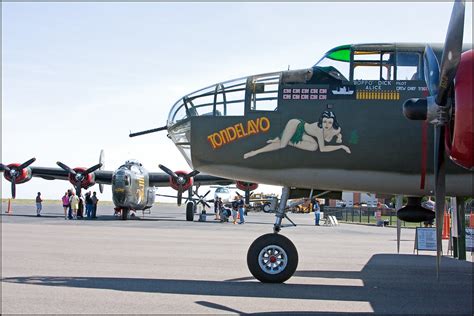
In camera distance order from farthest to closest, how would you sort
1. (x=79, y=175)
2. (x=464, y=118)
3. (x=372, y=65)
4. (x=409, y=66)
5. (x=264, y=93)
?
(x=79, y=175), (x=264, y=93), (x=372, y=65), (x=409, y=66), (x=464, y=118)

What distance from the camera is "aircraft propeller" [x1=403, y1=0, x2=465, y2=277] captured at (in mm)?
7656

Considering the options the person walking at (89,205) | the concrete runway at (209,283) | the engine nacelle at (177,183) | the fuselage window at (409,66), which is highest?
the fuselage window at (409,66)

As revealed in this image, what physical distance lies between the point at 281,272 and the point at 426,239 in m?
8.87

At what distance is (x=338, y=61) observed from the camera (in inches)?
444

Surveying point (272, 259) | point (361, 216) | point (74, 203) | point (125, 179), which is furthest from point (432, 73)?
point (361, 216)

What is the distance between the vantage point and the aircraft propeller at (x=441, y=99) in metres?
7.66

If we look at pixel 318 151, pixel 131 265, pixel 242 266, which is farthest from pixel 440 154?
pixel 131 265

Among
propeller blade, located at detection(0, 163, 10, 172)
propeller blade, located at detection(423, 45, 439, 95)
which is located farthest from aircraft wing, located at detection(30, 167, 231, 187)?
propeller blade, located at detection(423, 45, 439, 95)

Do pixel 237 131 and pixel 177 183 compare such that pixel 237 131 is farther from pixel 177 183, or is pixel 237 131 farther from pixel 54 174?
pixel 54 174

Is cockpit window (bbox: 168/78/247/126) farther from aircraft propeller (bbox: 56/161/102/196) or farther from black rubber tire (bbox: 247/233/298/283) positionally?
aircraft propeller (bbox: 56/161/102/196)

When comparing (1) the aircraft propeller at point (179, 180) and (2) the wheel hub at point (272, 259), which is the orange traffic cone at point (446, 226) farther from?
(1) the aircraft propeller at point (179, 180)

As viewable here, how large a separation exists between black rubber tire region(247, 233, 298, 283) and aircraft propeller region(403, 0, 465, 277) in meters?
2.89

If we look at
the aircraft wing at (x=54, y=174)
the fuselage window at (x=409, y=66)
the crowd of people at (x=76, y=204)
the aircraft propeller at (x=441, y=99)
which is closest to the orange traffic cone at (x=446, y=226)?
the fuselage window at (x=409, y=66)

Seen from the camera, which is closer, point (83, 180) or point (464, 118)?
point (464, 118)
